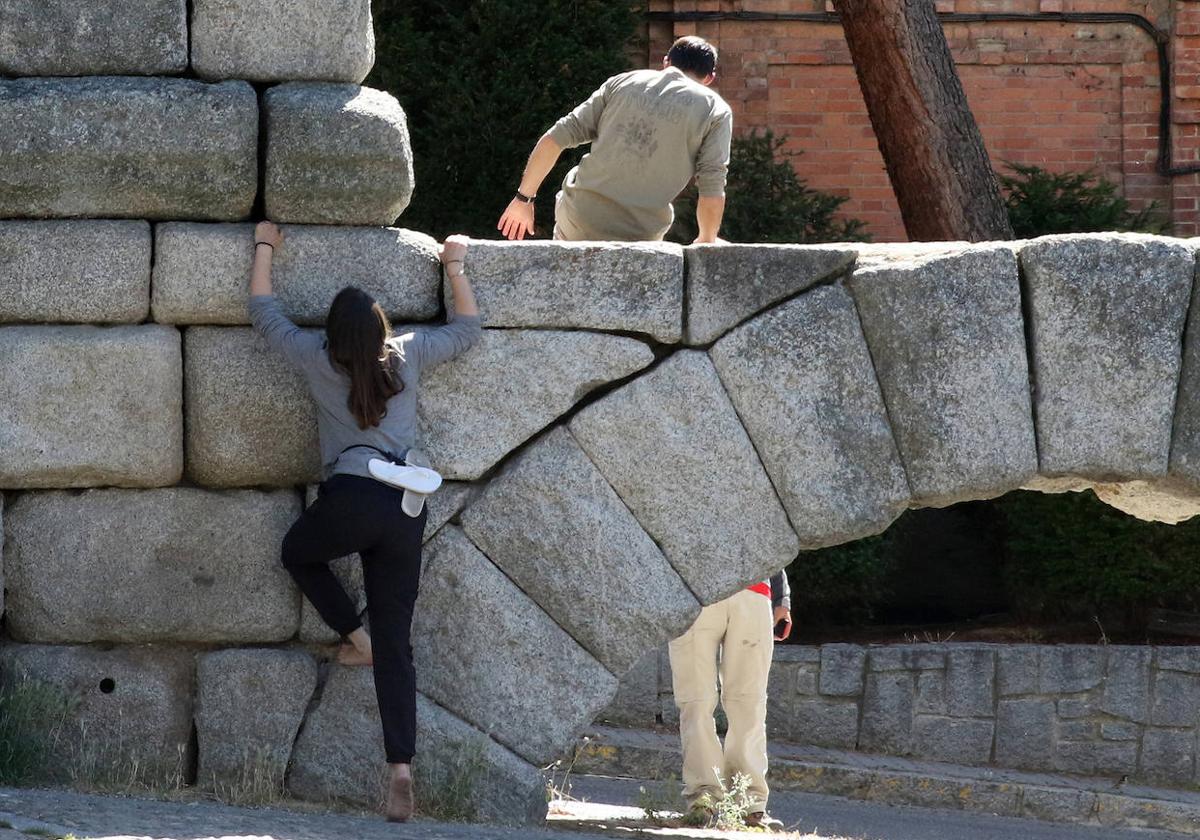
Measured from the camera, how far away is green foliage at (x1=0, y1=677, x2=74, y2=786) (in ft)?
17.2

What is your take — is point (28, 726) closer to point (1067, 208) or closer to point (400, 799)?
point (400, 799)

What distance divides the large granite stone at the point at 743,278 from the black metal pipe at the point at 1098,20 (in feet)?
19.5

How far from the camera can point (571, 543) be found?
544 cm

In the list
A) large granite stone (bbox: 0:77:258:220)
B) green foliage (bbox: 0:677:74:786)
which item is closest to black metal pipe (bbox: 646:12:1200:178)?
large granite stone (bbox: 0:77:258:220)

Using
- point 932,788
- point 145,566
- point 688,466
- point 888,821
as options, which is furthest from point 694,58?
point 932,788

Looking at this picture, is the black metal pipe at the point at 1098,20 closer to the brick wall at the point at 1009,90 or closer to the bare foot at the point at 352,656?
the brick wall at the point at 1009,90

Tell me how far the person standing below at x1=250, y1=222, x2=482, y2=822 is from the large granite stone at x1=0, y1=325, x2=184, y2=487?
36cm

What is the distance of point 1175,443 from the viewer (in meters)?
5.53

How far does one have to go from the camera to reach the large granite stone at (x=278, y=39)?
17.6 ft

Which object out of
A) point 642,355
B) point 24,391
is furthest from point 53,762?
point 642,355

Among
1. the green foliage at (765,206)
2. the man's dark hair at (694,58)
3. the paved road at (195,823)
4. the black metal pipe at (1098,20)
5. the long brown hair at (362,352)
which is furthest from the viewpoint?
the black metal pipe at (1098,20)

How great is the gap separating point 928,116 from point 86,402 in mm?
5432

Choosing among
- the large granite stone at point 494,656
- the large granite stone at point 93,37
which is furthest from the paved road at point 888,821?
the large granite stone at point 93,37

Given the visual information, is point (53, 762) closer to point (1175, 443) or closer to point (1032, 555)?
point (1175, 443)
